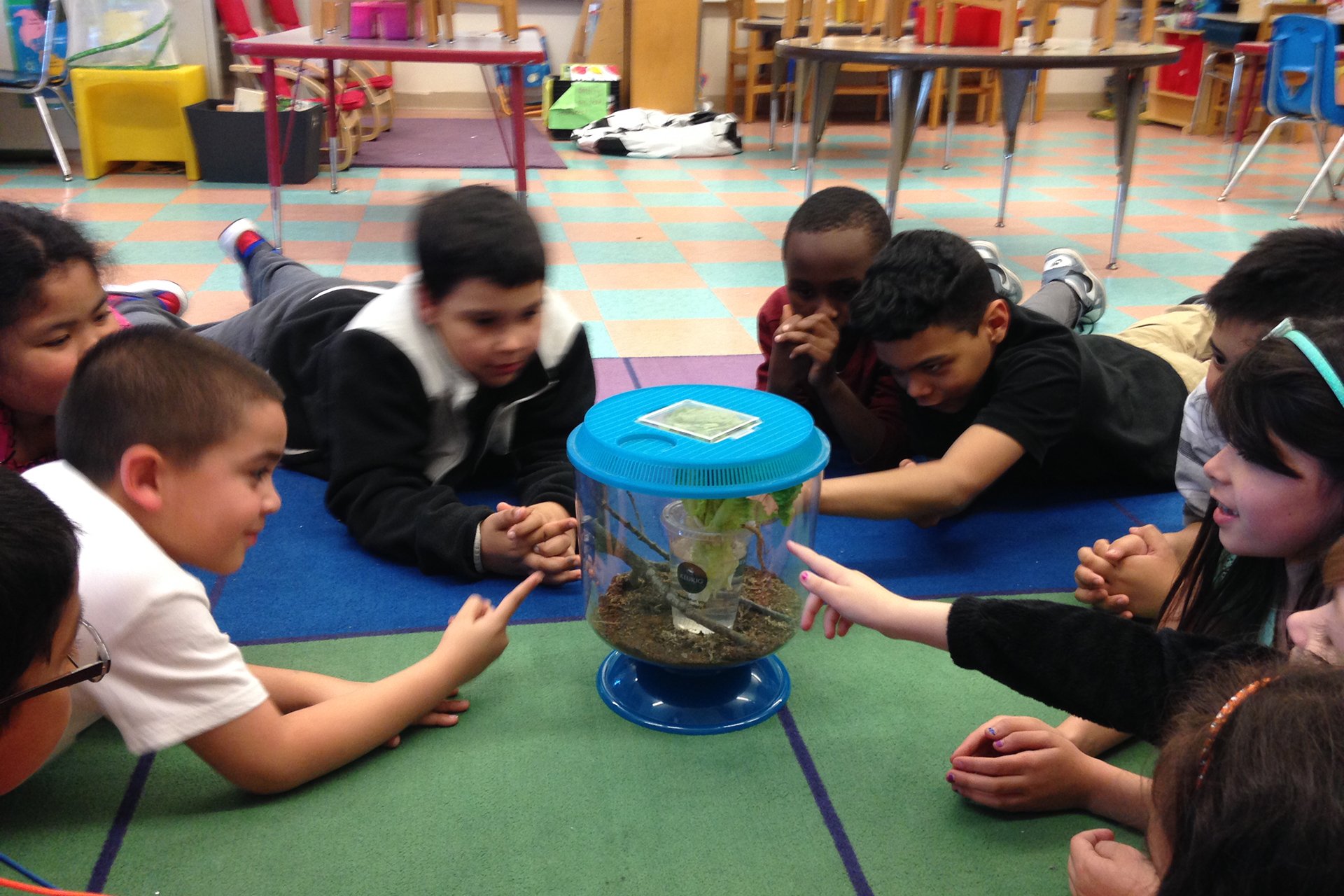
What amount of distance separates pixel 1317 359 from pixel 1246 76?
6464 millimetres

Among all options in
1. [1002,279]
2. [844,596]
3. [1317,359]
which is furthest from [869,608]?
[1002,279]

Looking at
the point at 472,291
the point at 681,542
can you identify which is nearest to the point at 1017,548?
the point at 681,542

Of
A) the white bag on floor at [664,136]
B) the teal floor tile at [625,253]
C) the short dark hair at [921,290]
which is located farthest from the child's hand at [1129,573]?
the white bag on floor at [664,136]

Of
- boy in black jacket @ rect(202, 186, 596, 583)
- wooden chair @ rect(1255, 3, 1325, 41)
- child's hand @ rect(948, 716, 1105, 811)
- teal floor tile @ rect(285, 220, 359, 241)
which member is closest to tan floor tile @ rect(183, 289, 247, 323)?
teal floor tile @ rect(285, 220, 359, 241)

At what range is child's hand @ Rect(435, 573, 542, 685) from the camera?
3.98ft

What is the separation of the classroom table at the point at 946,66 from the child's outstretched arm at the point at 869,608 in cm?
220

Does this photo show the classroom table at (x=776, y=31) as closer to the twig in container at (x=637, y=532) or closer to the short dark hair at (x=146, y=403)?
the twig in container at (x=637, y=532)

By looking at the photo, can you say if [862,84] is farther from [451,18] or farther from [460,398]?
[460,398]

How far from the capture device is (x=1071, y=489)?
197cm

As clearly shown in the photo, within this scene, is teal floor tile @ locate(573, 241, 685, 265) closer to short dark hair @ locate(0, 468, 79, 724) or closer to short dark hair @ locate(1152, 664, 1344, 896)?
short dark hair @ locate(0, 468, 79, 724)

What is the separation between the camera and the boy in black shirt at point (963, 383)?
157 centimetres

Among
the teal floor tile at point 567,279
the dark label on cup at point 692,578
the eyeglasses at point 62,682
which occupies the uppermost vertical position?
the eyeglasses at point 62,682

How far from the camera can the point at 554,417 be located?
1.81m

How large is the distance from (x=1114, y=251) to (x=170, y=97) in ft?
13.0
